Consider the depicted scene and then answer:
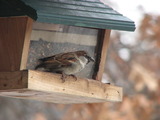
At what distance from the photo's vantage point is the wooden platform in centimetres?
294

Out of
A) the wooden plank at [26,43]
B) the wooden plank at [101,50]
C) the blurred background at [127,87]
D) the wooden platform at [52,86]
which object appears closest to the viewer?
the wooden platform at [52,86]

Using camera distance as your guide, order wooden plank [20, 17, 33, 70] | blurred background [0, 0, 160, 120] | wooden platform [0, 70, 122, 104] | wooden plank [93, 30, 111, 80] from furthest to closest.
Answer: blurred background [0, 0, 160, 120] → wooden plank [93, 30, 111, 80] → wooden plank [20, 17, 33, 70] → wooden platform [0, 70, 122, 104]

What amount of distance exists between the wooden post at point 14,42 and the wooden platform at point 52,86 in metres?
0.08

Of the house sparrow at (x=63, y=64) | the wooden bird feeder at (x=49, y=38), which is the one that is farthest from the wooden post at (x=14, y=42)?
the house sparrow at (x=63, y=64)

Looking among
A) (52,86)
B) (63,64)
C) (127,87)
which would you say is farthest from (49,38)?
(127,87)

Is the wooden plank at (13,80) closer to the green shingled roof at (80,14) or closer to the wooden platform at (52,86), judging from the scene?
the wooden platform at (52,86)

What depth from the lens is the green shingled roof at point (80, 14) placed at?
9.66 feet

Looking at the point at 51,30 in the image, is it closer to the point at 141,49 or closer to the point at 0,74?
the point at 0,74

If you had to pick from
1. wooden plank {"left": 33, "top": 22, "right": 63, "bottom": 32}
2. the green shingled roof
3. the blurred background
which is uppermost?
the green shingled roof

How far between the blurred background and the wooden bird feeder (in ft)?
11.4

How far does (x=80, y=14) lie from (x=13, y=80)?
521 mm

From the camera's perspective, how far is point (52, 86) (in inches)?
120

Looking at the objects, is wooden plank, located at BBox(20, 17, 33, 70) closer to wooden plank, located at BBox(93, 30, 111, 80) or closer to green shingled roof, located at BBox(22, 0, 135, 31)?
green shingled roof, located at BBox(22, 0, 135, 31)

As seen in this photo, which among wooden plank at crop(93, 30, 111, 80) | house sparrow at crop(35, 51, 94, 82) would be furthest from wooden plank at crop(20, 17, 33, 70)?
wooden plank at crop(93, 30, 111, 80)
